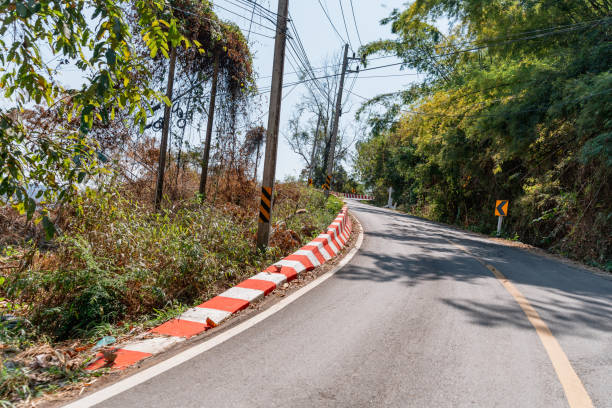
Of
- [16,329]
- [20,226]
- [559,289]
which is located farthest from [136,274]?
[559,289]

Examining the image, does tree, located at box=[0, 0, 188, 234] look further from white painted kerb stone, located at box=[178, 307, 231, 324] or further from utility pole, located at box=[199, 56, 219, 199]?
utility pole, located at box=[199, 56, 219, 199]

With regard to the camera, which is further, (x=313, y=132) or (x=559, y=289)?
(x=313, y=132)

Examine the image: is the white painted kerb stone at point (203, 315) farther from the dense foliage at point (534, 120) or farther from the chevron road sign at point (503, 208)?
the chevron road sign at point (503, 208)

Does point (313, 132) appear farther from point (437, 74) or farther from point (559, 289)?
point (559, 289)

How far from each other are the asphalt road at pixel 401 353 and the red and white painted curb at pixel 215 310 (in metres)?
0.47

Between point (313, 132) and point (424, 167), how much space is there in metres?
32.9

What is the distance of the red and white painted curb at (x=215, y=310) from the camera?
3.61 m

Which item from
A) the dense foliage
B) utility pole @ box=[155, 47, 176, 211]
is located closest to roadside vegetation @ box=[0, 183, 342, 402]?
utility pole @ box=[155, 47, 176, 211]

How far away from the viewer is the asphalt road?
2.98 m

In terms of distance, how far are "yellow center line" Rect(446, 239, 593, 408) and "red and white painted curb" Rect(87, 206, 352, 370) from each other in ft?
10.6

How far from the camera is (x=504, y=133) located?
16.0 meters

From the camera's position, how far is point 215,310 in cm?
482

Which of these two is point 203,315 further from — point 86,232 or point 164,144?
point 164,144

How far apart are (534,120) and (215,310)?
13.4m
